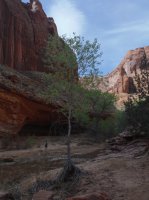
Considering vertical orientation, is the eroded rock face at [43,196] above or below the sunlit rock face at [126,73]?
below

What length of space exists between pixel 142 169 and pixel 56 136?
25622mm

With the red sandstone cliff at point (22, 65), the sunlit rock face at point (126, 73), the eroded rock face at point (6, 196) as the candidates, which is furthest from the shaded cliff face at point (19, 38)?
the sunlit rock face at point (126, 73)

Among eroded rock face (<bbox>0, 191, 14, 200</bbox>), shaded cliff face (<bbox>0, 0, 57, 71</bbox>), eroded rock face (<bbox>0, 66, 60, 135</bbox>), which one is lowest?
eroded rock face (<bbox>0, 191, 14, 200</bbox>)

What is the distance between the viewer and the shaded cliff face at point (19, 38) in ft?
141

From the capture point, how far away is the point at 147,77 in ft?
70.2

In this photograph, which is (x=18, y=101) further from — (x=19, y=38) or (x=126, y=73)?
(x=126, y=73)

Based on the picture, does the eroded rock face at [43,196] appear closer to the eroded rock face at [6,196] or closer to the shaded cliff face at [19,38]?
the eroded rock face at [6,196]

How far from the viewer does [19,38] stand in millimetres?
44562

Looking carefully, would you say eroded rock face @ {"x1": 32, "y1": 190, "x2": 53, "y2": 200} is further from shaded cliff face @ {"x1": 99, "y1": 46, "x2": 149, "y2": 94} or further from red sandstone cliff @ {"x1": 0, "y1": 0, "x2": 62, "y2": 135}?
shaded cliff face @ {"x1": 99, "y1": 46, "x2": 149, "y2": 94}

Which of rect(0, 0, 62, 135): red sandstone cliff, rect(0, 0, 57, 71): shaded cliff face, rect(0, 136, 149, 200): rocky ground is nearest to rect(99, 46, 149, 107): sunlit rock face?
rect(0, 0, 62, 135): red sandstone cliff

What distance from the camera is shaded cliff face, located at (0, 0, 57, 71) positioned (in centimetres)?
4288

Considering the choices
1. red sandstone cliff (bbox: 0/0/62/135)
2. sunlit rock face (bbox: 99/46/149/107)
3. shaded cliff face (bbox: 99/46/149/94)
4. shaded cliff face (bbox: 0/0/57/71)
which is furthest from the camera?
shaded cliff face (bbox: 99/46/149/94)

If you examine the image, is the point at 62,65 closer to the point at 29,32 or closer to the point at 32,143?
the point at 32,143

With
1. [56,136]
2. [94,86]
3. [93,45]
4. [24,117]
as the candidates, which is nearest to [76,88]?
[94,86]
